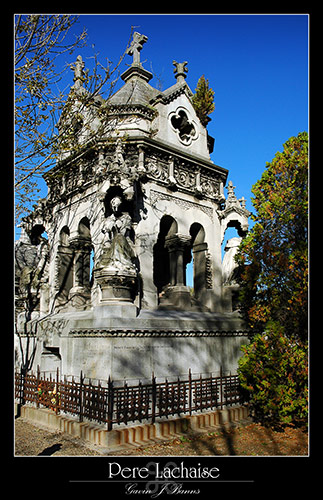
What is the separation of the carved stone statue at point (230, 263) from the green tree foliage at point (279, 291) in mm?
1992

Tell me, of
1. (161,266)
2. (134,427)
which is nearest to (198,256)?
(161,266)

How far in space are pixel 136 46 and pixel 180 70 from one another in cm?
177

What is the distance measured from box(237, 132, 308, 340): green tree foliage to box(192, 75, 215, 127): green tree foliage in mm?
4676

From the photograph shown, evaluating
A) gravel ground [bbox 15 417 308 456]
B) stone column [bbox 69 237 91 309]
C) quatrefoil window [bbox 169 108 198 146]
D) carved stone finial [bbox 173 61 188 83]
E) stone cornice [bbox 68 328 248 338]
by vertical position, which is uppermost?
carved stone finial [bbox 173 61 188 83]

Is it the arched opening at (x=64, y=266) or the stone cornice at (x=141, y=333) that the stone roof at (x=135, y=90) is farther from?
the stone cornice at (x=141, y=333)

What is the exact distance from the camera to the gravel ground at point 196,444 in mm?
7195

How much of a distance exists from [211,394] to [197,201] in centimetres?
637

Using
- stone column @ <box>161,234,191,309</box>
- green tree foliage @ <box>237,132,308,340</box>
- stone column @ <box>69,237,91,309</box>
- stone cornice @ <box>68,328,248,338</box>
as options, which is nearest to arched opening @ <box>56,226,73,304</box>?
stone column @ <box>69,237,91,309</box>

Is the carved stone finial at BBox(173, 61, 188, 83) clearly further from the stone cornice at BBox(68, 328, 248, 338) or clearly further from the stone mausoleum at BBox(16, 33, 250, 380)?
the stone cornice at BBox(68, 328, 248, 338)

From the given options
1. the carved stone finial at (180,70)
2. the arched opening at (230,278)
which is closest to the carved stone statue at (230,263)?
the arched opening at (230,278)

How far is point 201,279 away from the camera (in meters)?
12.8

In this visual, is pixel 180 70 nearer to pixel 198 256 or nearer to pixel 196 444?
pixel 198 256

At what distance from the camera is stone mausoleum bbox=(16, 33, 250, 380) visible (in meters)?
9.29

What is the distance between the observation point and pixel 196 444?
7.81m
